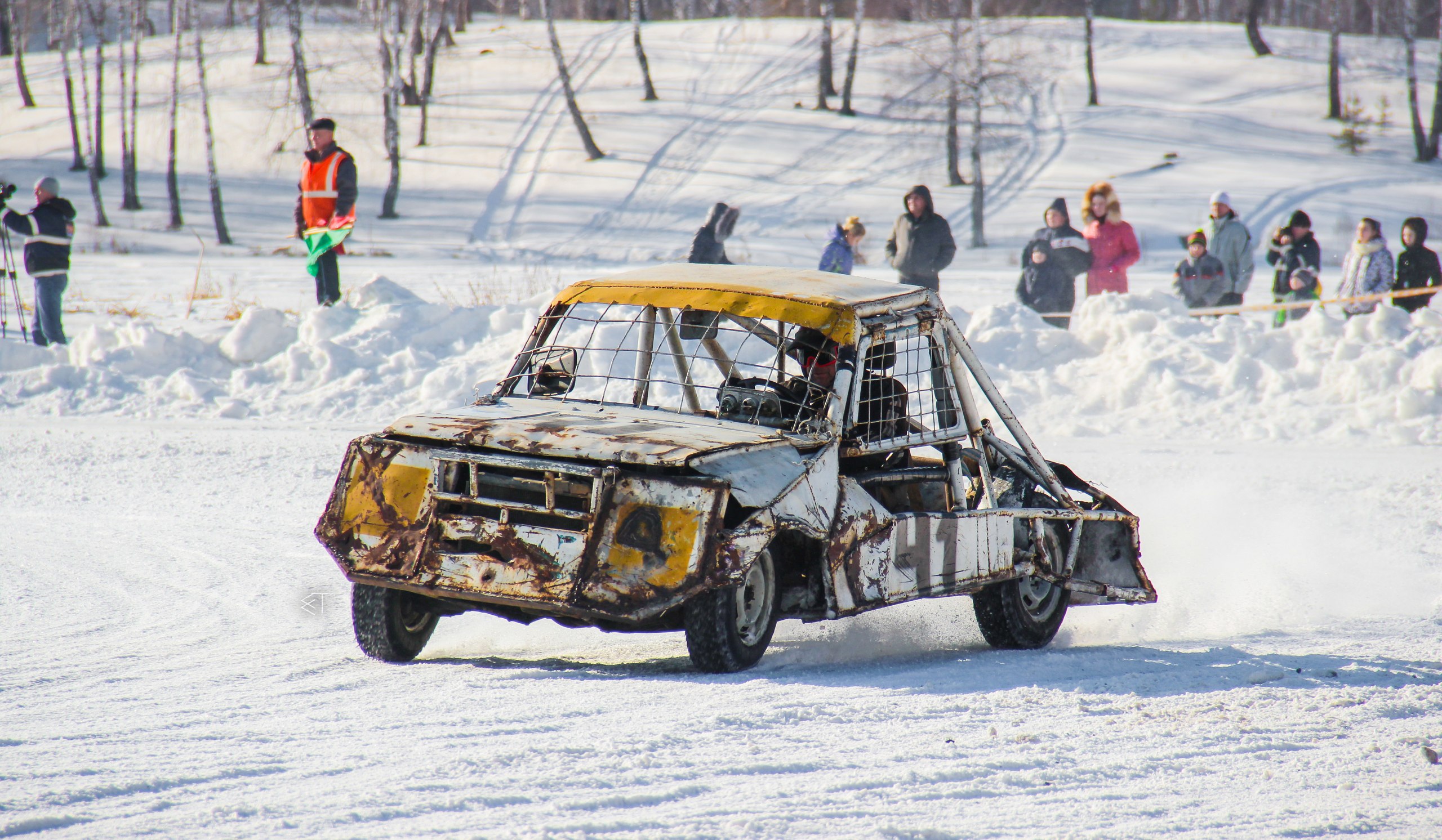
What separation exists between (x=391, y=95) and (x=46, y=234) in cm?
2128

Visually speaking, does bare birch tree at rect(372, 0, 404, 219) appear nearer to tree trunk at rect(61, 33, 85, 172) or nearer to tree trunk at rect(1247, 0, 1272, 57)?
tree trunk at rect(61, 33, 85, 172)

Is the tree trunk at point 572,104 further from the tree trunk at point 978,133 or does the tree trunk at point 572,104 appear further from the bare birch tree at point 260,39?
the tree trunk at point 978,133

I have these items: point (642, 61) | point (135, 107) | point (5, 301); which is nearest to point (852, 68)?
point (642, 61)

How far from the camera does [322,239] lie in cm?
1424

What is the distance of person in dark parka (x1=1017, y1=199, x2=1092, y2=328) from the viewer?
1403 cm

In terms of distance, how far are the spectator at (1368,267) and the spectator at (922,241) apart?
4363 mm

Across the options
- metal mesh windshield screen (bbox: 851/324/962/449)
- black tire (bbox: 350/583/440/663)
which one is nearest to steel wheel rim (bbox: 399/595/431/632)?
black tire (bbox: 350/583/440/663)

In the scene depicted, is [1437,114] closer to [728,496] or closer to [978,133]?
[978,133]

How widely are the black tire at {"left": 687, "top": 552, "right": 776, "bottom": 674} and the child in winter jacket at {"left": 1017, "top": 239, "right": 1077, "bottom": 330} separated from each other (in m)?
9.63

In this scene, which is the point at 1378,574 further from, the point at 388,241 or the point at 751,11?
the point at 751,11

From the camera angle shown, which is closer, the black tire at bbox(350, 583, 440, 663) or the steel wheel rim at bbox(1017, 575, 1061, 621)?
the black tire at bbox(350, 583, 440, 663)

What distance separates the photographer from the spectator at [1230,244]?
1478 cm

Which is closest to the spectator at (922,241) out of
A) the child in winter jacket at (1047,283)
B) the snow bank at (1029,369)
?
the snow bank at (1029,369)

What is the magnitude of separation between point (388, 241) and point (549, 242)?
3.49 metres
